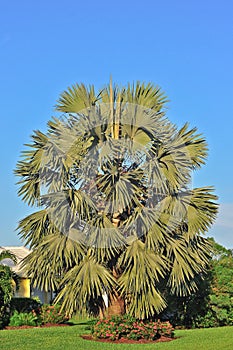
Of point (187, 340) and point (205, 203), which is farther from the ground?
point (205, 203)

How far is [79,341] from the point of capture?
16.0 m

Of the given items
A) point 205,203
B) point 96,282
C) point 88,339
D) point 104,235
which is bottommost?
point 88,339

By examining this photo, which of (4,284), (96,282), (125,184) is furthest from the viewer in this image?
(4,284)

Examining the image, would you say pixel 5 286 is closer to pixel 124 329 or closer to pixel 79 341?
pixel 79 341

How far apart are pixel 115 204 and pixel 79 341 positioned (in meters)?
3.92

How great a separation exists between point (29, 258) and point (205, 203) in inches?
213

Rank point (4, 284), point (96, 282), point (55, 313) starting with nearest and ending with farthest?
point (96, 282) < point (4, 284) < point (55, 313)

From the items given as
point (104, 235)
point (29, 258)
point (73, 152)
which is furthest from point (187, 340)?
point (73, 152)

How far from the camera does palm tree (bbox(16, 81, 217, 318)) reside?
16141mm

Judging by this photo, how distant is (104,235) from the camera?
16.2m

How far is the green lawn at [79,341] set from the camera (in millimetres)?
14883

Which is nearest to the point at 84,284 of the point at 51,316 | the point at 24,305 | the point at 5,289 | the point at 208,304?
the point at 5,289

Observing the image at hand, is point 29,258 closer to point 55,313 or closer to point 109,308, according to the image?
point 109,308

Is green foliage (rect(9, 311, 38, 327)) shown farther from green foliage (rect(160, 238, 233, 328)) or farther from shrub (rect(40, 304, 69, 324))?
green foliage (rect(160, 238, 233, 328))
